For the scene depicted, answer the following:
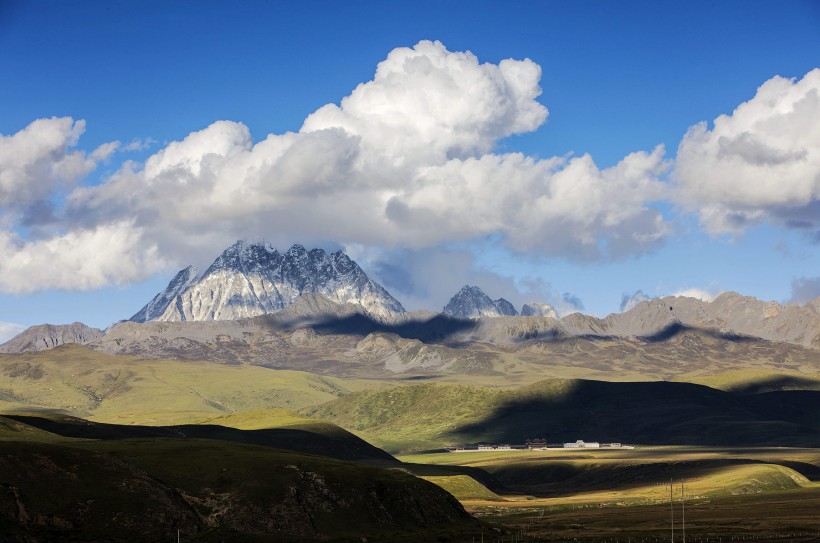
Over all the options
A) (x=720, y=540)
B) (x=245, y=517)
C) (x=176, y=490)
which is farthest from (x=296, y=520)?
(x=720, y=540)

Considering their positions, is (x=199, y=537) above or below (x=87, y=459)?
below

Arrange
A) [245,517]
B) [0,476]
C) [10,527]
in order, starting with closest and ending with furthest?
[10,527] → [0,476] → [245,517]

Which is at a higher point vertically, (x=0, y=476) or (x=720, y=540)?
(x=0, y=476)

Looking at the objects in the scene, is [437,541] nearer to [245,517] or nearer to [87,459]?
[245,517]

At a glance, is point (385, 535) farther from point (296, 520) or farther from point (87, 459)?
point (87, 459)

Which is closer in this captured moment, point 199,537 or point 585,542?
point 199,537

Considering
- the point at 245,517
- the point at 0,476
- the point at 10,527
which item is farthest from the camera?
the point at 245,517

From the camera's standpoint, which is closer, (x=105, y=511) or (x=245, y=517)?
(x=105, y=511)

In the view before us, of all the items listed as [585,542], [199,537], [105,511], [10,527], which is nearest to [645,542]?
[585,542]

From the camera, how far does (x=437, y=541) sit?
192500 millimetres

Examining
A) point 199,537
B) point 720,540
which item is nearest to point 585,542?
point 720,540

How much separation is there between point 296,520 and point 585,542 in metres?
53.5

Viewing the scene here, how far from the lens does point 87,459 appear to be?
640ft

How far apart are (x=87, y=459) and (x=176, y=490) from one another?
1734 centimetres
